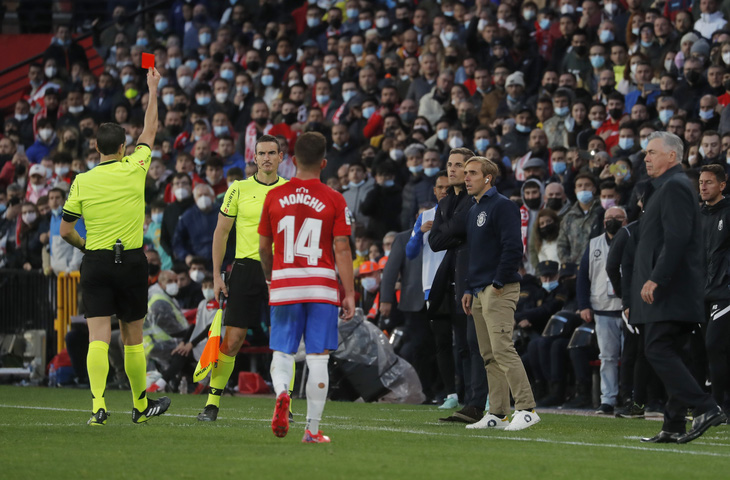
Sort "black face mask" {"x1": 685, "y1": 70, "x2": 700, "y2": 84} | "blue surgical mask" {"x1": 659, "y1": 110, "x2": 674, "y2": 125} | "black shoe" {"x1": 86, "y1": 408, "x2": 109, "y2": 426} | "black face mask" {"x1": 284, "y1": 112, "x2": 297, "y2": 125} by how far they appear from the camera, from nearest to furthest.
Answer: "black shoe" {"x1": 86, "y1": 408, "x2": 109, "y2": 426}
"blue surgical mask" {"x1": 659, "y1": 110, "x2": 674, "y2": 125}
"black face mask" {"x1": 685, "y1": 70, "x2": 700, "y2": 84}
"black face mask" {"x1": 284, "y1": 112, "x2": 297, "y2": 125}

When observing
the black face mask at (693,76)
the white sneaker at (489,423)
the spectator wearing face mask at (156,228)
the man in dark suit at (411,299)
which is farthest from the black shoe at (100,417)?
the spectator wearing face mask at (156,228)

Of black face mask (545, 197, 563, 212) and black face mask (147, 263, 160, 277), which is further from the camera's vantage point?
black face mask (147, 263, 160, 277)

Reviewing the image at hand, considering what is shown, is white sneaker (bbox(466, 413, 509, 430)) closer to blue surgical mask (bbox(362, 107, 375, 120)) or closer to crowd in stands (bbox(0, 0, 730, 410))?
crowd in stands (bbox(0, 0, 730, 410))

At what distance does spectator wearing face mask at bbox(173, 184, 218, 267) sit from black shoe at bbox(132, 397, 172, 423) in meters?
8.20

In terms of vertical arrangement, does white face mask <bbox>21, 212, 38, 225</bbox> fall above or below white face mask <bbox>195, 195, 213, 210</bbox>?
above

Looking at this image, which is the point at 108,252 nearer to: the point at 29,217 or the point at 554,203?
the point at 554,203

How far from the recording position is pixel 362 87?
67.9ft

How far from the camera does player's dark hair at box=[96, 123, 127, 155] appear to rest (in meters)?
9.84

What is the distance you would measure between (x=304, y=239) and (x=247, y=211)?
2390mm

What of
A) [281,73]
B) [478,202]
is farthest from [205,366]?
[281,73]

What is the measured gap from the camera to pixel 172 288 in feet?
57.7

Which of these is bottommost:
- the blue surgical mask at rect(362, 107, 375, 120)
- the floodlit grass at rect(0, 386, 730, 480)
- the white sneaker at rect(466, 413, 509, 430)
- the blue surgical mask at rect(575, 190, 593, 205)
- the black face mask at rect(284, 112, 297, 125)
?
the floodlit grass at rect(0, 386, 730, 480)

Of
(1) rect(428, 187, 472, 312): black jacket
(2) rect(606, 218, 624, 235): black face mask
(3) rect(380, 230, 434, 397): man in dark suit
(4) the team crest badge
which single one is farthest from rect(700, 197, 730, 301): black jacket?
(3) rect(380, 230, 434, 397): man in dark suit

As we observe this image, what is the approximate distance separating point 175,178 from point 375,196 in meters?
3.60
